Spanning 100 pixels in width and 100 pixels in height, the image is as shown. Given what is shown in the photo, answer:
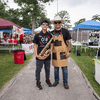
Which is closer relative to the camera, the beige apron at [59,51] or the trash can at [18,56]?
the beige apron at [59,51]

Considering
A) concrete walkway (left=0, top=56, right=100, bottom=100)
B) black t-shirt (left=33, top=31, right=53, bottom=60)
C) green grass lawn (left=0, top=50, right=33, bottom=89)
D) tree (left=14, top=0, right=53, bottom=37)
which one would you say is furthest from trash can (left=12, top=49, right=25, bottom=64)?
tree (left=14, top=0, right=53, bottom=37)

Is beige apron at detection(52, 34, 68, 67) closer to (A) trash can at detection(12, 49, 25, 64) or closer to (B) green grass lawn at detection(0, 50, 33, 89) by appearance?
(B) green grass lawn at detection(0, 50, 33, 89)

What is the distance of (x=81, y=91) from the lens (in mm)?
3002

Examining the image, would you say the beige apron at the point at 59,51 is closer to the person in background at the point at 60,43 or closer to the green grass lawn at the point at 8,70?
the person in background at the point at 60,43

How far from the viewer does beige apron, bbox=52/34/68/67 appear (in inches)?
117

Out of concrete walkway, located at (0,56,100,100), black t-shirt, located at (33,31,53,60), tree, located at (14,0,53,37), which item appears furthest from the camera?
tree, located at (14,0,53,37)

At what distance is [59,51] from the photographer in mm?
3039

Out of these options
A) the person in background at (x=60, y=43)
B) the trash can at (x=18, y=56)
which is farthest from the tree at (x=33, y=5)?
the person in background at (x=60, y=43)

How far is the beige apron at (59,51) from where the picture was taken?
2975mm

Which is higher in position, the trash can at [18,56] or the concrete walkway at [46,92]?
the trash can at [18,56]

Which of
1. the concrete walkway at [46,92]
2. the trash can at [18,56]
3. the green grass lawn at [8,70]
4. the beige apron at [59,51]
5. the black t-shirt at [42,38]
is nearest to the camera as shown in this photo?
the concrete walkway at [46,92]

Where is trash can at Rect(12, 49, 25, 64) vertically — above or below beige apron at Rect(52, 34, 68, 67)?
below

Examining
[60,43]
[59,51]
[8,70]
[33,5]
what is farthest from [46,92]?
[33,5]

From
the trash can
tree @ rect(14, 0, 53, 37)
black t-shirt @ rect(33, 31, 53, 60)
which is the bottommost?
the trash can
